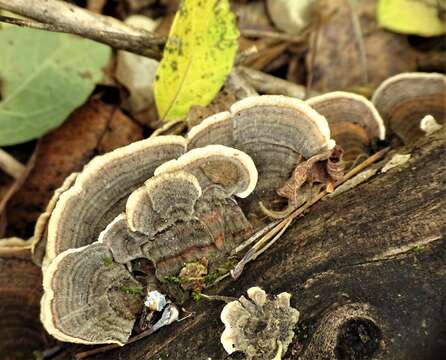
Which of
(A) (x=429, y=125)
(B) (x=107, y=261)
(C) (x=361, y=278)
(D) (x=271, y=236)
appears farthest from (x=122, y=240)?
(A) (x=429, y=125)

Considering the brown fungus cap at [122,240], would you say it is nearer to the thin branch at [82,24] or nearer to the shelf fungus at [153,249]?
the shelf fungus at [153,249]

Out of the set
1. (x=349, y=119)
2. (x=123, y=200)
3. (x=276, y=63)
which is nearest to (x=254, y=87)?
(x=276, y=63)

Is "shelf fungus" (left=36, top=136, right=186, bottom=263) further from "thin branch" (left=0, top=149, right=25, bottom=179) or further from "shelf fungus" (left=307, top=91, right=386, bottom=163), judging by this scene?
"thin branch" (left=0, top=149, right=25, bottom=179)

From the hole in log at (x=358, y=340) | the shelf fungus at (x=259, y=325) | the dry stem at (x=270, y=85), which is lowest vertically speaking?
the hole in log at (x=358, y=340)

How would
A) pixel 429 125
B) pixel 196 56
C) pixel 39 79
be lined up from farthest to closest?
Result: pixel 39 79 → pixel 196 56 → pixel 429 125

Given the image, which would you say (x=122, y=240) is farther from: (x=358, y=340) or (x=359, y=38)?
(x=359, y=38)

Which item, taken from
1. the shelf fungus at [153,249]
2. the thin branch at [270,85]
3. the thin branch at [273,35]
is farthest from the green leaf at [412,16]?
the shelf fungus at [153,249]

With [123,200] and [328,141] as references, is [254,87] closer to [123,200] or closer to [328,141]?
[328,141]
